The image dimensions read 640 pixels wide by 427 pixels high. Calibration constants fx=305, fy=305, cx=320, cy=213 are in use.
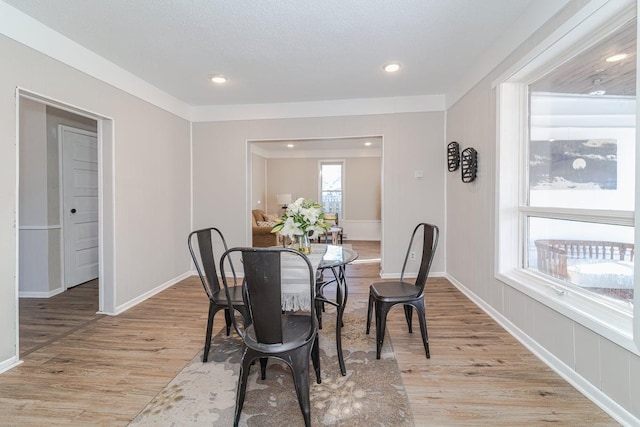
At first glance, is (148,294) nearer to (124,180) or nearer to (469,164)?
(124,180)

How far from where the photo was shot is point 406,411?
1.66m

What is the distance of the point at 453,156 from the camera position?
3.78m

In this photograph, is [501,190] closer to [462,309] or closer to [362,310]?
[462,309]

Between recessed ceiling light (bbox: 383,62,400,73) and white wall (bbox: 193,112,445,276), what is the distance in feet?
3.25

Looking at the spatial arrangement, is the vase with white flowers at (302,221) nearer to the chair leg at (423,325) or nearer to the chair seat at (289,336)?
the chair seat at (289,336)

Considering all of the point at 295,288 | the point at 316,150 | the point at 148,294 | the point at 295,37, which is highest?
the point at 316,150

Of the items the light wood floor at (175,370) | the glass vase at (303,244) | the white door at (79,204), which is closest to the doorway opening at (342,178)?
the white door at (79,204)

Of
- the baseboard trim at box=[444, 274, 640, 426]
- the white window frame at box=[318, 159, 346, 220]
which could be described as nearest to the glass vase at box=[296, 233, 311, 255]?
the baseboard trim at box=[444, 274, 640, 426]

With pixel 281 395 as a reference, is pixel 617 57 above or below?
above

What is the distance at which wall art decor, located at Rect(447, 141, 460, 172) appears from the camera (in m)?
3.71

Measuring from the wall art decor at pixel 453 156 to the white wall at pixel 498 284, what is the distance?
8 centimetres

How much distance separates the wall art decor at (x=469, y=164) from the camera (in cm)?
320

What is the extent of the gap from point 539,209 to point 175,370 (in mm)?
2925

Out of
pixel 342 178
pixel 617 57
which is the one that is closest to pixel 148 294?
pixel 617 57
